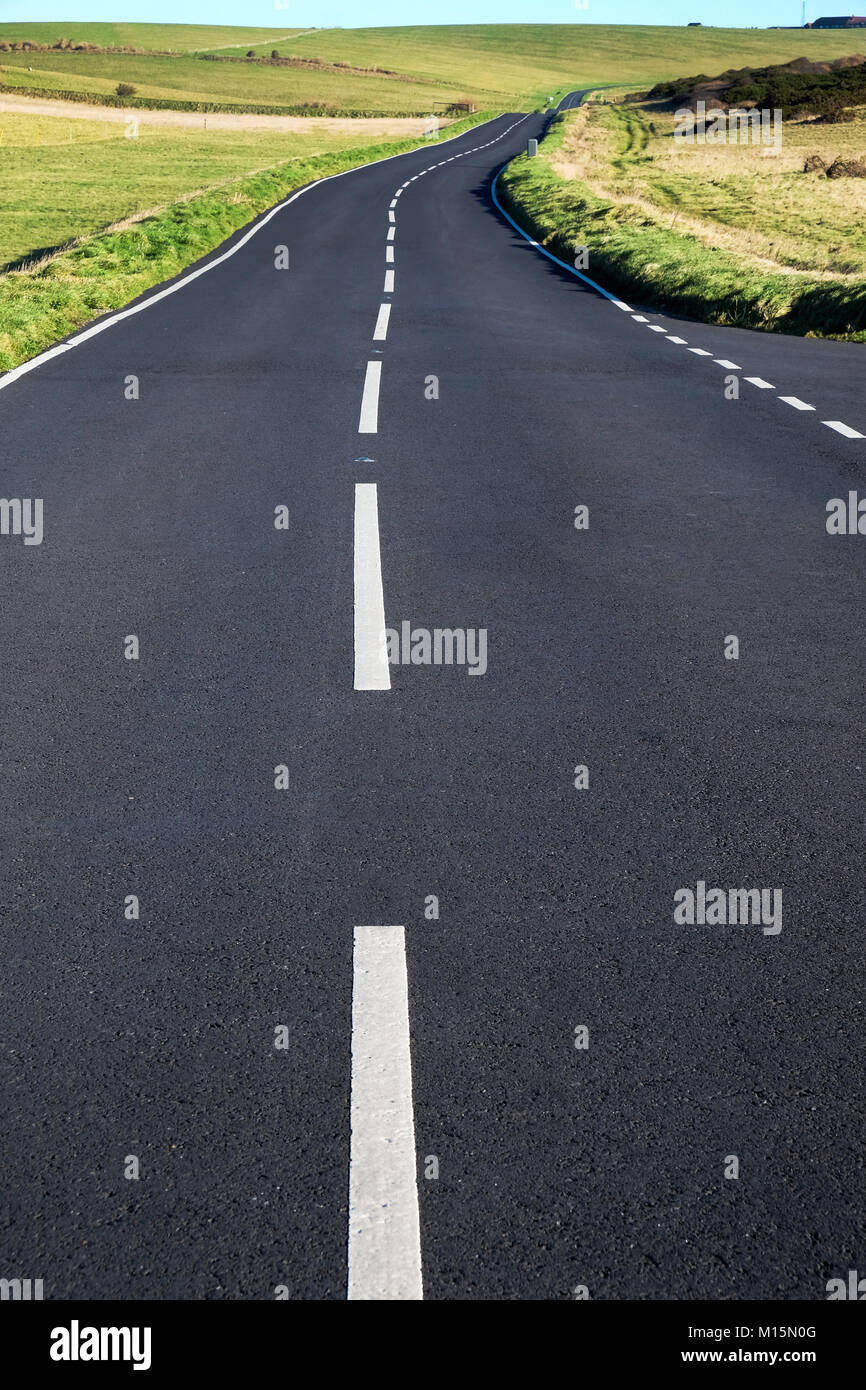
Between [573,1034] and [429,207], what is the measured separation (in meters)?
38.1

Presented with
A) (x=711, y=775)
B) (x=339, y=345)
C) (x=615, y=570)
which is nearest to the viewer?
(x=711, y=775)

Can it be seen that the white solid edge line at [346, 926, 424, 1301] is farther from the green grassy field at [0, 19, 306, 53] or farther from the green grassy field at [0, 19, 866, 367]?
the green grassy field at [0, 19, 306, 53]

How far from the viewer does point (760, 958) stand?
3943 mm

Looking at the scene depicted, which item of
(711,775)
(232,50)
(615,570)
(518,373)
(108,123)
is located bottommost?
(711,775)

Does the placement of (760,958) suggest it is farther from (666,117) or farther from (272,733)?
(666,117)

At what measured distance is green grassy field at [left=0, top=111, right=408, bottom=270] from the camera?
32.9 metres

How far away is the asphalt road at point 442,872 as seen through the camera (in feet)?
9.63

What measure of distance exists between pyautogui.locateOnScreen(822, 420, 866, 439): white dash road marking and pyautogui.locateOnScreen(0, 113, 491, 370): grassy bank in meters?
8.65

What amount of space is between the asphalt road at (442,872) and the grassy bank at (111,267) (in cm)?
696

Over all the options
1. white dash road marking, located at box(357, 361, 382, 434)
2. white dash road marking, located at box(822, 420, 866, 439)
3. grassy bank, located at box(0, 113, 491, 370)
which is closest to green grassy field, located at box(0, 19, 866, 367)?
grassy bank, located at box(0, 113, 491, 370)

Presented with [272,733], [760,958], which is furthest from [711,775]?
[272,733]

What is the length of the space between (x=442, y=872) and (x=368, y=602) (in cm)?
297

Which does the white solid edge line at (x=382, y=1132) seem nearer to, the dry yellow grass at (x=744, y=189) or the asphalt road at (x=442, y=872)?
the asphalt road at (x=442, y=872)

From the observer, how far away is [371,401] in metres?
12.7
